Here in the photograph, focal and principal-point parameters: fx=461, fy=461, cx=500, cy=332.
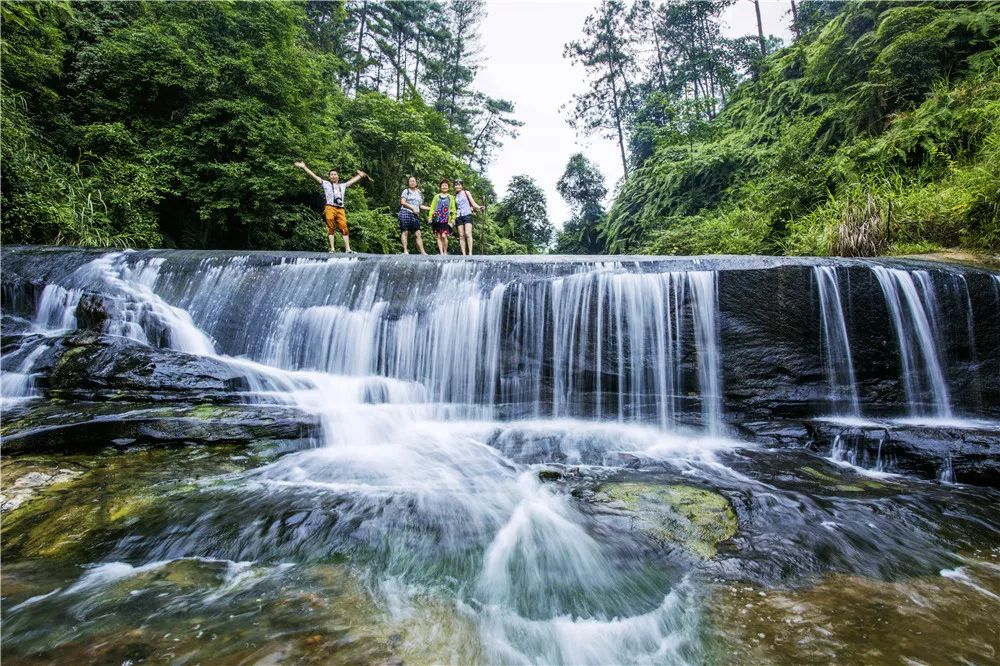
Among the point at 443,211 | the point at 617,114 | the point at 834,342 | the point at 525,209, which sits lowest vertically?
the point at 834,342

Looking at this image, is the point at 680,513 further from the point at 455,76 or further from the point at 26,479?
the point at 455,76

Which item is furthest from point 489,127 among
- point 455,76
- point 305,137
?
point 305,137

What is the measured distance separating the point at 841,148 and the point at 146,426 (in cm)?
1534

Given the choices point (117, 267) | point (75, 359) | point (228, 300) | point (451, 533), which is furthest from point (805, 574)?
point (117, 267)

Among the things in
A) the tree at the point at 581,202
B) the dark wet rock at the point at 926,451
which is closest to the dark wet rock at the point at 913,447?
the dark wet rock at the point at 926,451

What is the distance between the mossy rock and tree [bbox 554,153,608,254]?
1062 inches

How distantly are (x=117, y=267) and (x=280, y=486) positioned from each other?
254 inches

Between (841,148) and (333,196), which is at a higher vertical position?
(841,148)

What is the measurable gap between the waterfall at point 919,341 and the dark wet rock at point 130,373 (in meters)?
7.81

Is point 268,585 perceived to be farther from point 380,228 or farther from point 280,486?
point 380,228

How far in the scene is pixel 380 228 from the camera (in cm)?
1510

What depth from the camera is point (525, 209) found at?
30328 millimetres

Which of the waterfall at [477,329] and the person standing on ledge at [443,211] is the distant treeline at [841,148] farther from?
the person standing on ledge at [443,211]

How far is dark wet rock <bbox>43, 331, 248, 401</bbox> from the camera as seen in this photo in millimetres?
4852
